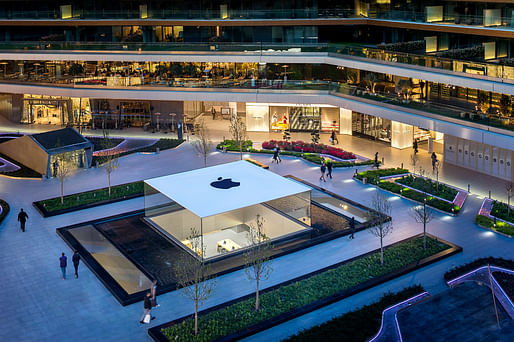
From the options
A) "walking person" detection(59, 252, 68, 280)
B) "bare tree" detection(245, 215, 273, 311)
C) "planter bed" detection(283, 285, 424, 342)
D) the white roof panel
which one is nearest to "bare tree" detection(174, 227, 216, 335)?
the white roof panel

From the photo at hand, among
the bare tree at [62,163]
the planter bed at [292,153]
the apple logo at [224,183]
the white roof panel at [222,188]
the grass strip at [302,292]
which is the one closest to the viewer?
A: the grass strip at [302,292]

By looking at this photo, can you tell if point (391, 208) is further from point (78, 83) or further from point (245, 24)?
point (78, 83)

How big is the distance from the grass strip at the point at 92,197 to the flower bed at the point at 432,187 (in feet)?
53.9

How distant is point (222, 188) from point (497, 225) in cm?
1429

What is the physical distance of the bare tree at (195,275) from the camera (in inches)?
1150

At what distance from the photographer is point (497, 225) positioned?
122 ft

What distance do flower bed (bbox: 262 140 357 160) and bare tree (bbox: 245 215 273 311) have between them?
52.0ft

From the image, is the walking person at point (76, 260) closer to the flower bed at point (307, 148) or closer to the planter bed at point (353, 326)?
the planter bed at point (353, 326)

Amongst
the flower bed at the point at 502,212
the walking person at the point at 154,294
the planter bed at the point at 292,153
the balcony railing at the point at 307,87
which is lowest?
the walking person at the point at 154,294

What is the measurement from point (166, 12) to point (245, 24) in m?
7.57

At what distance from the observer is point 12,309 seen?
99.6 ft

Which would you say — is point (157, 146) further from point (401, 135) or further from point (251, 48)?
point (401, 135)

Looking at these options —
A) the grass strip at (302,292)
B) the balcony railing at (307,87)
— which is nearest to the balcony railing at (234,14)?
the balcony railing at (307,87)

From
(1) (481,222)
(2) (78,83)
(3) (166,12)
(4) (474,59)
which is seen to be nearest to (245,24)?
(3) (166,12)
